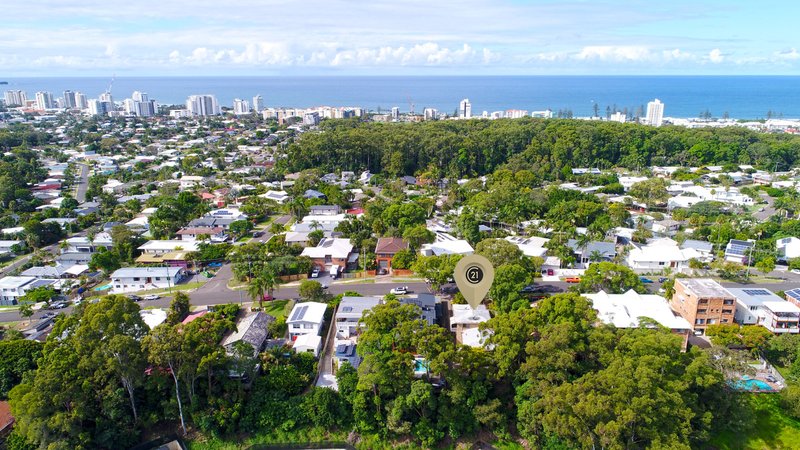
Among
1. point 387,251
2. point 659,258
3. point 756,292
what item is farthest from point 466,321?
point 659,258

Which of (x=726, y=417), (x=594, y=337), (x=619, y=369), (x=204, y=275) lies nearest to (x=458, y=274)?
(x=594, y=337)

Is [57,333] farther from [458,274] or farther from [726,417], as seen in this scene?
[726,417]

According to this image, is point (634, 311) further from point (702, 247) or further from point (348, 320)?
point (702, 247)

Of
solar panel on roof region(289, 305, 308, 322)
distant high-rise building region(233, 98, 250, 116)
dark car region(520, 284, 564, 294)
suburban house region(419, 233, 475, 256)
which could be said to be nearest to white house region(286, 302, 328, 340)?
solar panel on roof region(289, 305, 308, 322)

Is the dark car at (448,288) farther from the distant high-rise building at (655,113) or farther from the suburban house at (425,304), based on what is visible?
the distant high-rise building at (655,113)

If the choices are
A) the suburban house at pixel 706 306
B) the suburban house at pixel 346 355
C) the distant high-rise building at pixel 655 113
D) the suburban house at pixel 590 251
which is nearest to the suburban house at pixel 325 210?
the suburban house at pixel 590 251

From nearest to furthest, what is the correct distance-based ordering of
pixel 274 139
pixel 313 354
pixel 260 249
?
1. pixel 313 354
2. pixel 260 249
3. pixel 274 139
